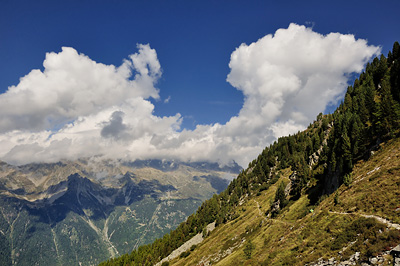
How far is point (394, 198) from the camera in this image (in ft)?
113

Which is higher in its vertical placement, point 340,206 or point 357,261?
point 340,206

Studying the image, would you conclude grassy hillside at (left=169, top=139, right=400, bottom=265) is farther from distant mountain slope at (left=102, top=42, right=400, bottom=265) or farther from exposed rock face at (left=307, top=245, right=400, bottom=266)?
exposed rock face at (left=307, top=245, right=400, bottom=266)

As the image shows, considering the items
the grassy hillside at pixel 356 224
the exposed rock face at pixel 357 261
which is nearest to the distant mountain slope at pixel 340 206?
the grassy hillside at pixel 356 224

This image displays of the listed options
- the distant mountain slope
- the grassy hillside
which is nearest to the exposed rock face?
the distant mountain slope

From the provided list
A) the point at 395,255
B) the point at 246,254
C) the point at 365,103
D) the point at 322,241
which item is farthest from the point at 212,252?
the point at 365,103

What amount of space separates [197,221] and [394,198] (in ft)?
494

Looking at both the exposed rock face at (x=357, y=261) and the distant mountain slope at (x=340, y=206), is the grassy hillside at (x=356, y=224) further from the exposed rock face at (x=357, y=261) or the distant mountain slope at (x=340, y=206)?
the exposed rock face at (x=357, y=261)

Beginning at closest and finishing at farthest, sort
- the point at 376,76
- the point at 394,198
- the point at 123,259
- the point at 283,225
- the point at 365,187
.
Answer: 1. the point at 394,198
2. the point at 365,187
3. the point at 283,225
4. the point at 376,76
5. the point at 123,259

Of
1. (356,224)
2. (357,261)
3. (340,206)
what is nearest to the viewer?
(357,261)

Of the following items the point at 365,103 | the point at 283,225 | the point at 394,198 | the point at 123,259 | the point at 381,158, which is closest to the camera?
the point at 394,198

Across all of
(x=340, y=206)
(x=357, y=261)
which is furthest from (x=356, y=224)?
(x=340, y=206)

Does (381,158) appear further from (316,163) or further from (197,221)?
(197,221)

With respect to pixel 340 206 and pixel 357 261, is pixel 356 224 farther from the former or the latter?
pixel 340 206

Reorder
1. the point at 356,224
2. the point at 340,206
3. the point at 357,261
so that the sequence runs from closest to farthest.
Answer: the point at 357,261
the point at 356,224
the point at 340,206
